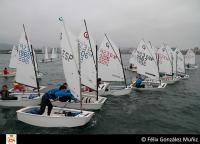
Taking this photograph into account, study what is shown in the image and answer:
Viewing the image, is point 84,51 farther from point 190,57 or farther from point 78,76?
point 190,57

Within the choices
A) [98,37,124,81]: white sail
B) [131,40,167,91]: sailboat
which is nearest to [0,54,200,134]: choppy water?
[98,37,124,81]: white sail

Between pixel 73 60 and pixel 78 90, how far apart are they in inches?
91.5

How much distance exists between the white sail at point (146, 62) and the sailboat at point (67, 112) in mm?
17617

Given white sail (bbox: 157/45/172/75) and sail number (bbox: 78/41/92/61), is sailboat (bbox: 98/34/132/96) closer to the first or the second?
sail number (bbox: 78/41/92/61)

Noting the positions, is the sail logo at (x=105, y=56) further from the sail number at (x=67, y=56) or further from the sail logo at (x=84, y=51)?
the sail number at (x=67, y=56)

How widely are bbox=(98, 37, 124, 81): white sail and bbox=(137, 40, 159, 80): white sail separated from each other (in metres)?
6.89

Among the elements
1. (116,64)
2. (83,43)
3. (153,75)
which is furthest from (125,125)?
(153,75)

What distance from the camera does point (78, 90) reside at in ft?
63.2

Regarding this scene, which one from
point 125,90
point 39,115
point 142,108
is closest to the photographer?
point 39,115

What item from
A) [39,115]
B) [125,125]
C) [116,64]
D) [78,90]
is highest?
[116,64]

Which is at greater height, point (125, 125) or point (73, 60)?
point (73, 60)

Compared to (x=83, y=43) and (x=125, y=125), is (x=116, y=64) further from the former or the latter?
(x=125, y=125)

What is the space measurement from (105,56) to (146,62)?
822cm

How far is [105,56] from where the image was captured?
2938 cm
